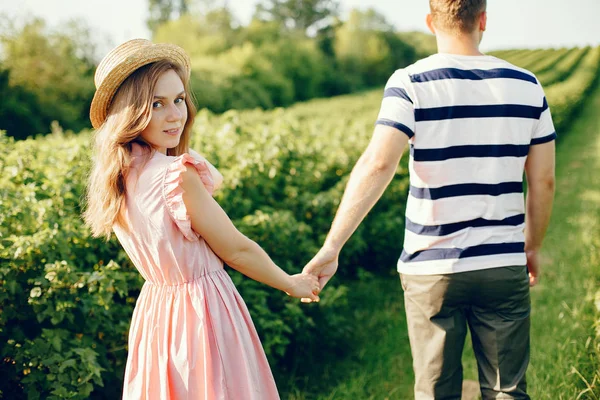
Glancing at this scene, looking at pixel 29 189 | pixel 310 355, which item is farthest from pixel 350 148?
pixel 29 189

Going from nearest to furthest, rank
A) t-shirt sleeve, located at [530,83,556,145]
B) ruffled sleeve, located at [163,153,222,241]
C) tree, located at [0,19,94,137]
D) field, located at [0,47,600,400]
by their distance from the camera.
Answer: ruffled sleeve, located at [163,153,222,241]
t-shirt sleeve, located at [530,83,556,145]
field, located at [0,47,600,400]
tree, located at [0,19,94,137]

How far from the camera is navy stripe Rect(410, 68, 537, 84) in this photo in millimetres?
2088

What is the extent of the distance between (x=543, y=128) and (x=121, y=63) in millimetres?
1623

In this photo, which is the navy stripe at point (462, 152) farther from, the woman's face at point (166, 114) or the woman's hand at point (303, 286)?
the woman's face at point (166, 114)

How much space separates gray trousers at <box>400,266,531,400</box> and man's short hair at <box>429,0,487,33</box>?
94 centimetres

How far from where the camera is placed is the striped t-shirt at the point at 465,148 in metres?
2.09

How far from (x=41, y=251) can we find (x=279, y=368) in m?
2.01

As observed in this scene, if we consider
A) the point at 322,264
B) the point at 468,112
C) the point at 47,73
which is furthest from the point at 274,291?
the point at 47,73

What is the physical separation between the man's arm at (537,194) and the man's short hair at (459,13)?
56 cm

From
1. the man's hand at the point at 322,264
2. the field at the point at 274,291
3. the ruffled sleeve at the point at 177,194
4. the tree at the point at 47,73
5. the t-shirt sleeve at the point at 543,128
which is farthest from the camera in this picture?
the tree at the point at 47,73

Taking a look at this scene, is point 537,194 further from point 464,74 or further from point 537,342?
point 537,342

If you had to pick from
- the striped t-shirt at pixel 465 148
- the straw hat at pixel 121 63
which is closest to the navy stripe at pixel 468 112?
the striped t-shirt at pixel 465 148

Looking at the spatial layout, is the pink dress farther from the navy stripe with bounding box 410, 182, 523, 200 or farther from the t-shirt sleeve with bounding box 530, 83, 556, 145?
the t-shirt sleeve with bounding box 530, 83, 556, 145

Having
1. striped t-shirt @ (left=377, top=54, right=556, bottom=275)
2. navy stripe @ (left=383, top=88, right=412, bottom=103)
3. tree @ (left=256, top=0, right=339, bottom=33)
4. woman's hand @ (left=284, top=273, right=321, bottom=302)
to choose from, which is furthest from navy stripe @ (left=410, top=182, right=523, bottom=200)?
tree @ (left=256, top=0, right=339, bottom=33)
